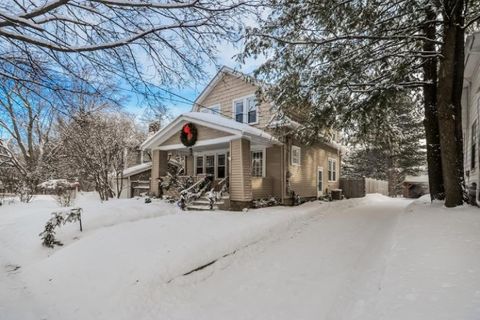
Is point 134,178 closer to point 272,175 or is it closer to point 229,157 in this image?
point 229,157

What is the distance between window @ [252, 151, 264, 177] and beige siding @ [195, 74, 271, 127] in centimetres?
138

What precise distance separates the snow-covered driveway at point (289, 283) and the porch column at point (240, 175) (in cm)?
427

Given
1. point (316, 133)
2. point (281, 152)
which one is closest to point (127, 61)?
point (316, 133)

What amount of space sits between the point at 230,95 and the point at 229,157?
452 centimetres

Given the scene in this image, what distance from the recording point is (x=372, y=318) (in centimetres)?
262

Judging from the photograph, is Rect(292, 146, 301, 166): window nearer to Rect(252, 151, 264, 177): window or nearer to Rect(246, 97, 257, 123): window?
Rect(252, 151, 264, 177): window

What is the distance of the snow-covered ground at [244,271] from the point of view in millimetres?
3242

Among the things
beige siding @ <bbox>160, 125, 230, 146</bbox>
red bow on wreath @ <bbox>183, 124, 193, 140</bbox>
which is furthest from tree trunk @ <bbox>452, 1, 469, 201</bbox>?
red bow on wreath @ <bbox>183, 124, 193, 140</bbox>

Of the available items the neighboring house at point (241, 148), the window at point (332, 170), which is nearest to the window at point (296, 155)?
the neighboring house at point (241, 148)

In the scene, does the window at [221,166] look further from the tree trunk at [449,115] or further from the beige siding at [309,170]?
the tree trunk at [449,115]

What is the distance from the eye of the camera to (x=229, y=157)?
40.3ft

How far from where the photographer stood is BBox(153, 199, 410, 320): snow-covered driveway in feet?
12.7

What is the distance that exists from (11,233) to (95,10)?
7063 mm

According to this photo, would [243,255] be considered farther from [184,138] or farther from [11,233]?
[184,138]
